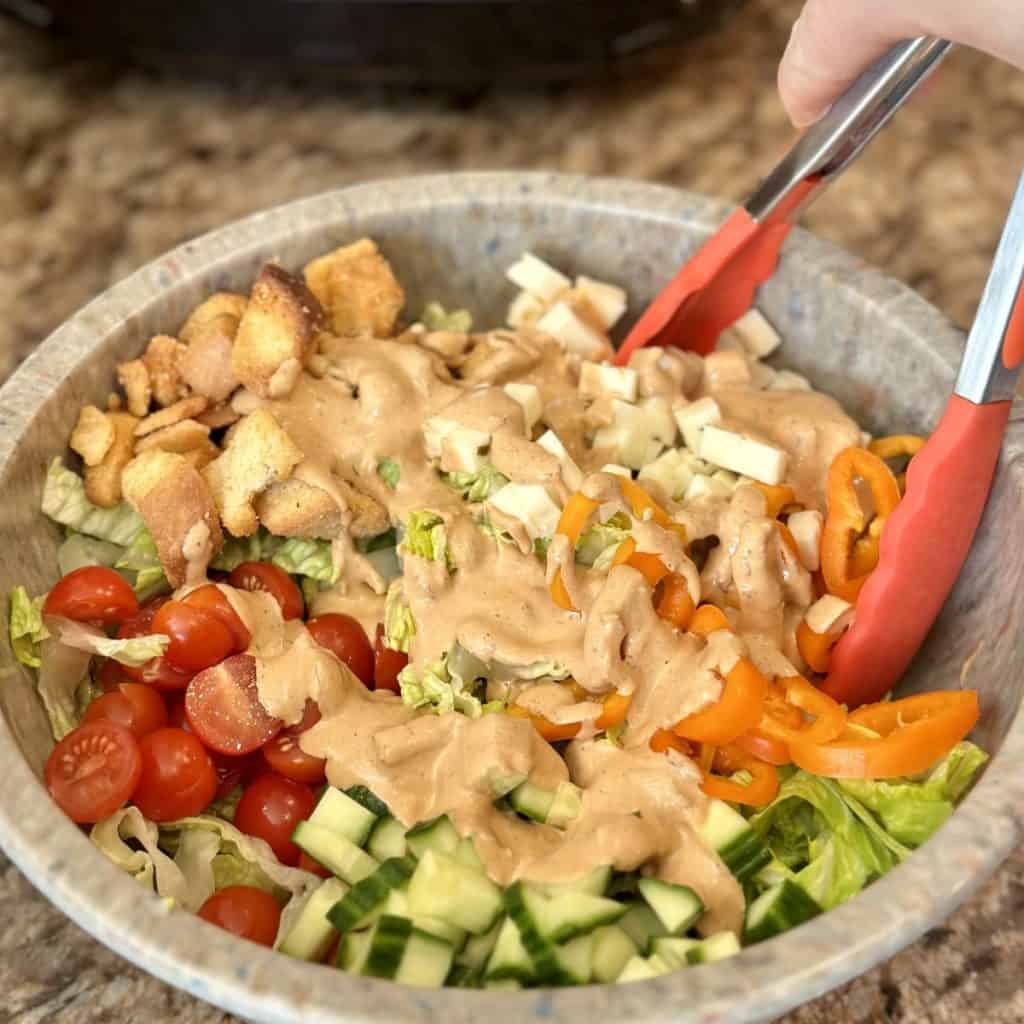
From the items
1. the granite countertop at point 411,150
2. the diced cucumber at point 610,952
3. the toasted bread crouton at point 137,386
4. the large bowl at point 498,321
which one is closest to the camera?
the large bowl at point 498,321

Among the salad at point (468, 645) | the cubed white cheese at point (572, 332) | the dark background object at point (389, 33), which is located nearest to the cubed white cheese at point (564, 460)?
the salad at point (468, 645)

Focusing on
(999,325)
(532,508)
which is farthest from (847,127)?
(532,508)

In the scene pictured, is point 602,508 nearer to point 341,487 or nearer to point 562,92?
point 341,487

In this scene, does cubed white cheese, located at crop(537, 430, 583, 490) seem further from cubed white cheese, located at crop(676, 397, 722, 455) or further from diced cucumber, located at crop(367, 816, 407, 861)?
diced cucumber, located at crop(367, 816, 407, 861)

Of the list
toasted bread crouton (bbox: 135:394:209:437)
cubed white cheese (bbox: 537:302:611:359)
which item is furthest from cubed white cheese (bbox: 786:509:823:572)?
toasted bread crouton (bbox: 135:394:209:437)

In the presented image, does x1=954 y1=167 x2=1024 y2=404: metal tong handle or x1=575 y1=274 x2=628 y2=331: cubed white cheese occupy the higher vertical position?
x1=954 y1=167 x2=1024 y2=404: metal tong handle

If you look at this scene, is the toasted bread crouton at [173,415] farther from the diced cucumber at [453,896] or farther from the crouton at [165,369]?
the diced cucumber at [453,896]
